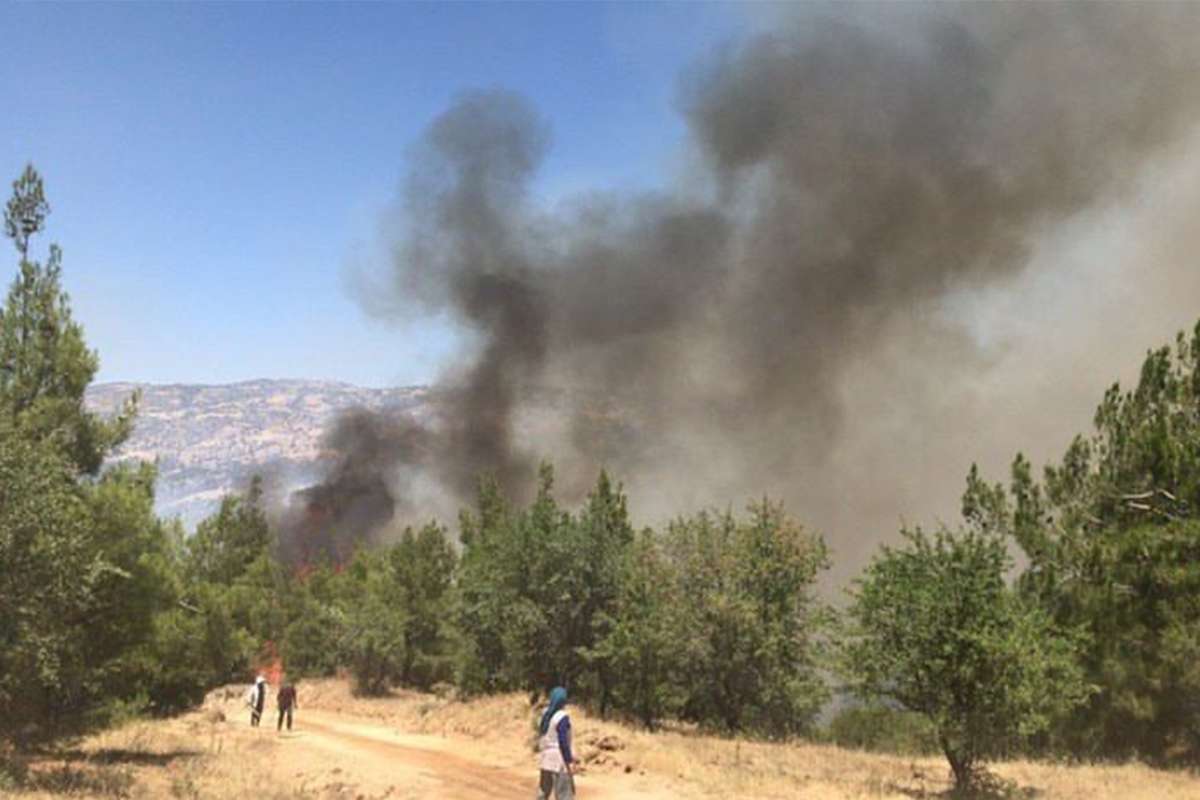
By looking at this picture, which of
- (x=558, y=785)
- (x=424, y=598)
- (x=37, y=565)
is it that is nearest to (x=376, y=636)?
(x=424, y=598)

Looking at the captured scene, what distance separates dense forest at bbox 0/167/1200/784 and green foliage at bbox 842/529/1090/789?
0.06m

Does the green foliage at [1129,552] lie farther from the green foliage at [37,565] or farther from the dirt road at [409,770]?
the green foliage at [37,565]

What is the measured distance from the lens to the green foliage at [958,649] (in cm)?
2000

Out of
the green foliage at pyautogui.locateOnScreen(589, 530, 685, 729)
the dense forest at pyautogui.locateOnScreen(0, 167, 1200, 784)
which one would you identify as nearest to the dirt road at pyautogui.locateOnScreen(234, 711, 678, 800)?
the dense forest at pyautogui.locateOnScreen(0, 167, 1200, 784)

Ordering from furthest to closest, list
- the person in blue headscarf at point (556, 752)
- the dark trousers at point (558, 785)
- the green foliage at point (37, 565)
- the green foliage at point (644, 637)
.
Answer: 1. the green foliage at point (644, 637)
2. the green foliage at point (37, 565)
3. the person in blue headscarf at point (556, 752)
4. the dark trousers at point (558, 785)

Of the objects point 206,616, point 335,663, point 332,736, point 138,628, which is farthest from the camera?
point 335,663

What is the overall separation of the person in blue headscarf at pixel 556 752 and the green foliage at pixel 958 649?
30.5 feet

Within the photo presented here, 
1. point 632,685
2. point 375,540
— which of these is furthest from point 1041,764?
point 375,540

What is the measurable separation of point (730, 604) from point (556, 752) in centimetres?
2141

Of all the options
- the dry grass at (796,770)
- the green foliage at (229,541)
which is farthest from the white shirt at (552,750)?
the green foliage at (229,541)

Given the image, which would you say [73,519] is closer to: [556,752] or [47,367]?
[47,367]

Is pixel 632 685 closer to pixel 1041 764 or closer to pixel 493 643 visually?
pixel 493 643

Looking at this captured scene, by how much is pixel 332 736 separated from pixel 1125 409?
2940cm

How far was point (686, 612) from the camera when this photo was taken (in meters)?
35.6
